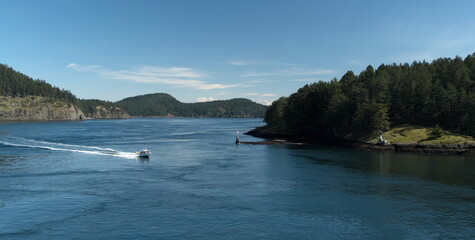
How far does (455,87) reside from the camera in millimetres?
121438

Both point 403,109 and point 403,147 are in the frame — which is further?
point 403,109

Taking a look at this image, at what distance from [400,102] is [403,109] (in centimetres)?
270

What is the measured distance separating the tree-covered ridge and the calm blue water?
117 feet

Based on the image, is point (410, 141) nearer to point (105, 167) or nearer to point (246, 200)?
point (246, 200)

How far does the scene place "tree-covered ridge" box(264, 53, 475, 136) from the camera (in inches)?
4451

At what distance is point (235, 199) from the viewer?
1924 inches

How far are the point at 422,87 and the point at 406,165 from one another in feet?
177

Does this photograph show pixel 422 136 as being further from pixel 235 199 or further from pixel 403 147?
pixel 235 199

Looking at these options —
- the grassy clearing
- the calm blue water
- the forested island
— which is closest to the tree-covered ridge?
the forested island

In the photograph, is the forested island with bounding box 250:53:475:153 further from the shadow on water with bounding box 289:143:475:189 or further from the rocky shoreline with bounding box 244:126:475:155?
the shadow on water with bounding box 289:143:475:189

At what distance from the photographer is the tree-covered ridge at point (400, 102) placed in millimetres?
113062

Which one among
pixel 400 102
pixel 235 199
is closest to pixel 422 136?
pixel 400 102

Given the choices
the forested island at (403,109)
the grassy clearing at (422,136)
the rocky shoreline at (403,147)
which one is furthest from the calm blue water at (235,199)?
the forested island at (403,109)

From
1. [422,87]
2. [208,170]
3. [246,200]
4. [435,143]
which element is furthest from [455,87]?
[246,200]
